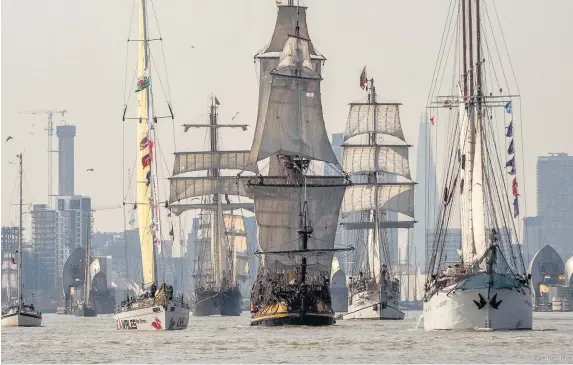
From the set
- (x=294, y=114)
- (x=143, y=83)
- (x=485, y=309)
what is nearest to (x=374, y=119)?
(x=294, y=114)

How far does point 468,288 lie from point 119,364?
96.0 ft

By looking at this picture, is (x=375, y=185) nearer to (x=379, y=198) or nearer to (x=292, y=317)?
(x=379, y=198)

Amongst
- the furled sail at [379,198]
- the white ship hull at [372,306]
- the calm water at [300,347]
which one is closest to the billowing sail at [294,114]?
the calm water at [300,347]

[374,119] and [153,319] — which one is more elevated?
[374,119]

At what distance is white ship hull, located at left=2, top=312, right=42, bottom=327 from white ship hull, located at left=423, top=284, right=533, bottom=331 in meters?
58.6

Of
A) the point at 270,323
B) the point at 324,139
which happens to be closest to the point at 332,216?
the point at 324,139

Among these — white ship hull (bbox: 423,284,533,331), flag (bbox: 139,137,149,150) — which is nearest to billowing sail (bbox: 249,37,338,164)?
flag (bbox: 139,137,149,150)

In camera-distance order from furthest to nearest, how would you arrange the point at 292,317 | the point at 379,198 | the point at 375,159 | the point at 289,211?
the point at 379,198
the point at 375,159
the point at 289,211
the point at 292,317

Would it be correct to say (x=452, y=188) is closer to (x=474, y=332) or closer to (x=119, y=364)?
(x=474, y=332)

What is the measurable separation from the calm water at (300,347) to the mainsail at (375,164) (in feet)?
183

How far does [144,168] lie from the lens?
12088 centimetres

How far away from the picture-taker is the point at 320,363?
88.4 meters

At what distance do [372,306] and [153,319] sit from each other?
47551 millimetres

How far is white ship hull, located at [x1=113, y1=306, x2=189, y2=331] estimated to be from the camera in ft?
413
